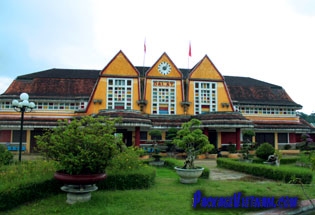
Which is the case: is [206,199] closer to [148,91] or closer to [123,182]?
[123,182]

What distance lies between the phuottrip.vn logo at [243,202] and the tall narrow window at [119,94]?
21457mm

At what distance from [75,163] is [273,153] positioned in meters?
14.4

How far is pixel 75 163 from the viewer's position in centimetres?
699

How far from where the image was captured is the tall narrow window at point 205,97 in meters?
29.9

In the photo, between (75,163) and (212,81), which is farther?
(212,81)

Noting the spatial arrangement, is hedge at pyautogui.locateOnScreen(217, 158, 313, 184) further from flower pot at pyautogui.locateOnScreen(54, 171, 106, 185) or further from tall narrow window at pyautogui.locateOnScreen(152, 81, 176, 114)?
tall narrow window at pyautogui.locateOnScreen(152, 81, 176, 114)

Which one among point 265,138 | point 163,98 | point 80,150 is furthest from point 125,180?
point 265,138

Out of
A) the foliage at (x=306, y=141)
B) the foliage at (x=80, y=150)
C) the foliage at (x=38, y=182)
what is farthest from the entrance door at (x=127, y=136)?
the foliage at (x=80, y=150)

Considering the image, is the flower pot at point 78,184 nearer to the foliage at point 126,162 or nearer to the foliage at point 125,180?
the foliage at point 125,180

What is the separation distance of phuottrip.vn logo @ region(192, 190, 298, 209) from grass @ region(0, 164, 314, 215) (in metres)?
0.27

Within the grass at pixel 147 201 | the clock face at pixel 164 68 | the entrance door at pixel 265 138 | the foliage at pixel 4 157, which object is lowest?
the grass at pixel 147 201

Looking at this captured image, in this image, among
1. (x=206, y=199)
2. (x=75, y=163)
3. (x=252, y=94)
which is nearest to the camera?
(x=75, y=163)

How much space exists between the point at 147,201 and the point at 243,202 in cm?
269

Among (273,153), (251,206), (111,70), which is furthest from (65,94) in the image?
(251,206)
